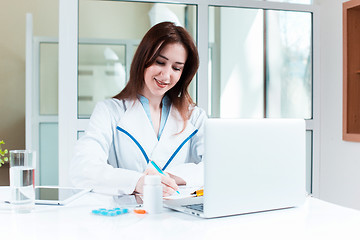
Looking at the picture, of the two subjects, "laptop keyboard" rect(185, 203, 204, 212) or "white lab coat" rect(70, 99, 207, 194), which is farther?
"white lab coat" rect(70, 99, 207, 194)

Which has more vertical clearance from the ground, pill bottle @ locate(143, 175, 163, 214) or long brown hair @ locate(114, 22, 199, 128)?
long brown hair @ locate(114, 22, 199, 128)

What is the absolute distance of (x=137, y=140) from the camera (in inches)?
64.1

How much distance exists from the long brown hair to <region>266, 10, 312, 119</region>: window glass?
3.91 feet

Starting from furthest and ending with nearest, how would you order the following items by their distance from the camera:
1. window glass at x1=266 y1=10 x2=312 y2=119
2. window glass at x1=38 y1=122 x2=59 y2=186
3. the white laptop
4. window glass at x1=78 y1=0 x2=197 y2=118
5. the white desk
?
window glass at x1=38 y1=122 x2=59 y2=186
window glass at x1=266 y1=10 x2=312 y2=119
window glass at x1=78 y1=0 x2=197 y2=118
the white laptop
the white desk

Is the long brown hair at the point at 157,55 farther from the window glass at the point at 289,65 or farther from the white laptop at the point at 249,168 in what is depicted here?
the window glass at the point at 289,65

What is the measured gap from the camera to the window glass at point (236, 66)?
2646 millimetres

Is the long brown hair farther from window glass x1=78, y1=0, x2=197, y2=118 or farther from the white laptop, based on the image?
the white laptop

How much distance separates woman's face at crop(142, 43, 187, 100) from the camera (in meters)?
1.62

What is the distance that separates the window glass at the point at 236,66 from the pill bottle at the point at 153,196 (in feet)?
5.13

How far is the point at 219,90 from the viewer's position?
2684mm

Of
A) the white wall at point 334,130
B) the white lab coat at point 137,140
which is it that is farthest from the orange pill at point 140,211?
the white wall at point 334,130

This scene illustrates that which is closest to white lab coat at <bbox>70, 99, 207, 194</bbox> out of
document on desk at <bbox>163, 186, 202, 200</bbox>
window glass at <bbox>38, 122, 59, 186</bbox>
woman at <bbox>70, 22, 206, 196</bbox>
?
woman at <bbox>70, 22, 206, 196</bbox>

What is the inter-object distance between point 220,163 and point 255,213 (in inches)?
7.0

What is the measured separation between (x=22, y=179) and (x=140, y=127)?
663 millimetres
